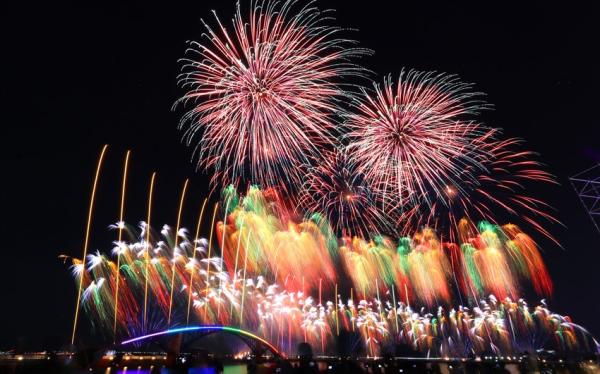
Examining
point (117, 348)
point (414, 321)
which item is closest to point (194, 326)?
point (117, 348)

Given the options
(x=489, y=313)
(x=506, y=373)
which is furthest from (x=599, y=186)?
(x=489, y=313)

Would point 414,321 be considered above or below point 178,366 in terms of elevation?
above

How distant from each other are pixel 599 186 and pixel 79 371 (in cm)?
2885

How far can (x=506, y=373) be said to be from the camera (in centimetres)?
1750

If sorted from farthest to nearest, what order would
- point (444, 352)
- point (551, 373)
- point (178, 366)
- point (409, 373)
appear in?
point (444, 352), point (551, 373), point (409, 373), point (178, 366)

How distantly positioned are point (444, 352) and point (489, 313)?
22577mm

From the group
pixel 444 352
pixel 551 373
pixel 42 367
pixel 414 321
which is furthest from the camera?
pixel 444 352

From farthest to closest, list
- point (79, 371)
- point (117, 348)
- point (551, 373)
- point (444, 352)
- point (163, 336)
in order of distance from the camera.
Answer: point (444, 352) → point (163, 336) → point (117, 348) → point (551, 373) → point (79, 371)

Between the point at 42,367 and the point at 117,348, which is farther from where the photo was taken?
the point at 117,348

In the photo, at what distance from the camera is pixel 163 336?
3041 inches

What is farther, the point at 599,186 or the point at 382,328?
the point at 382,328

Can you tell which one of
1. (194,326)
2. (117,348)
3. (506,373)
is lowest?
(506,373)

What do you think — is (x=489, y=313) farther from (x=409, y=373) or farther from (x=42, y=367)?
(x=42, y=367)

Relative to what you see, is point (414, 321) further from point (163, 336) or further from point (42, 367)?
point (42, 367)
